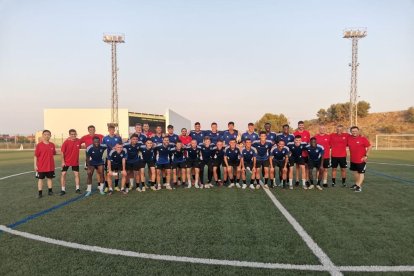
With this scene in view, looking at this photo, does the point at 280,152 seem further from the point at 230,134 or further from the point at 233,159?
the point at 230,134

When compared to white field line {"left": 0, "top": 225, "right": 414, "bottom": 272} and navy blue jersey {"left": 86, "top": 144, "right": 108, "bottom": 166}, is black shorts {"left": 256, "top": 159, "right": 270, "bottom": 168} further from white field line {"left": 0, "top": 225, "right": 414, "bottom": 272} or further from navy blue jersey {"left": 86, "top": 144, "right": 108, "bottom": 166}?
white field line {"left": 0, "top": 225, "right": 414, "bottom": 272}

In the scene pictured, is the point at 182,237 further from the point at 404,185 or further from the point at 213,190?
the point at 404,185

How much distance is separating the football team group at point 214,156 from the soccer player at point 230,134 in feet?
0.48

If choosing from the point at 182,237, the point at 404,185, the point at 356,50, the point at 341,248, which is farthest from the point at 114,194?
the point at 356,50

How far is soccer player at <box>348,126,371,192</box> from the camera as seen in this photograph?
8.45 metres

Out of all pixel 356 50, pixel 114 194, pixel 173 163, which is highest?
pixel 356 50

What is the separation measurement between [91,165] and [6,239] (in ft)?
12.7

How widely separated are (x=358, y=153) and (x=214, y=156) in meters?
4.10

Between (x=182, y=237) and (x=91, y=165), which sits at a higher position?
(x=91, y=165)

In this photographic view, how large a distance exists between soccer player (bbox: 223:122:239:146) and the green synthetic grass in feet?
7.43

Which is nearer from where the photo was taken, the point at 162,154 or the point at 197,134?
the point at 162,154

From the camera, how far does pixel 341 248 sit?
4.12 metres

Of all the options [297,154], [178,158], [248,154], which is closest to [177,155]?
[178,158]

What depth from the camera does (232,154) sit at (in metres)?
9.29
